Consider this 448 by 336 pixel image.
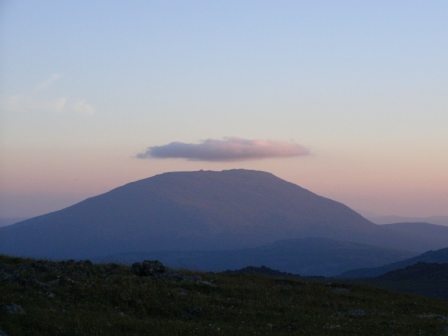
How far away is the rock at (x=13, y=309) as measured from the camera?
79.2ft

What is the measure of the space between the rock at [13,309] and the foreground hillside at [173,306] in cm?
3

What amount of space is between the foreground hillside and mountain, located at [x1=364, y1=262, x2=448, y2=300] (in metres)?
54.0

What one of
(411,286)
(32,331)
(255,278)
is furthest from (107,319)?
(411,286)

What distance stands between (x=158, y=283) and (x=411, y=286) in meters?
72.3

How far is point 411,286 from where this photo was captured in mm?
99125

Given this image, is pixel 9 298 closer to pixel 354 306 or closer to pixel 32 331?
pixel 32 331

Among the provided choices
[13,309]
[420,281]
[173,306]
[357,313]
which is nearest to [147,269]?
[173,306]

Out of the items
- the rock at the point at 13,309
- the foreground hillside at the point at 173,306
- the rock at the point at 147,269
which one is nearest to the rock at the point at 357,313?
the foreground hillside at the point at 173,306

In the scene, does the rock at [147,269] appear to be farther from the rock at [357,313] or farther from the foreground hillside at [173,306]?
the rock at [357,313]

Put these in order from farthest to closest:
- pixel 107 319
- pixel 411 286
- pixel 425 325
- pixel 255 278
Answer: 1. pixel 411 286
2. pixel 255 278
3. pixel 425 325
4. pixel 107 319

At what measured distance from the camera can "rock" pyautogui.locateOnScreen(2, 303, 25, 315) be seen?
2412cm

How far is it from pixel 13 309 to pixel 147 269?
14.2 metres

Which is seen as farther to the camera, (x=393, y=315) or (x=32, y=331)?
(x=393, y=315)

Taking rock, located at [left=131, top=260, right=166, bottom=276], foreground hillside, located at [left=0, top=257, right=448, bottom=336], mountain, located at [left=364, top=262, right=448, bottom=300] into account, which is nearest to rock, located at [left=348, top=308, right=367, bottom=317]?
foreground hillside, located at [left=0, top=257, right=448, bottom=336]
